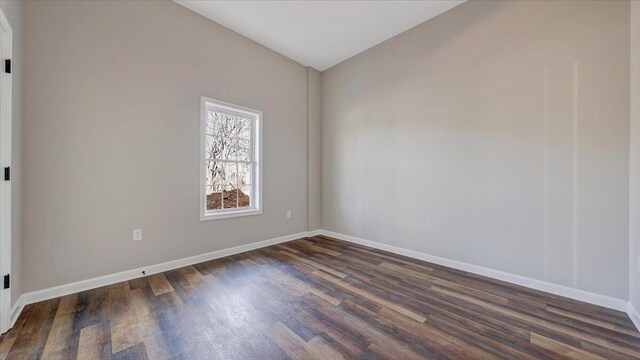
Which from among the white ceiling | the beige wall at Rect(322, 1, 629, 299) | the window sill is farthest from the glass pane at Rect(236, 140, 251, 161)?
the beige wall at Rect(322, 1, 629, 299)

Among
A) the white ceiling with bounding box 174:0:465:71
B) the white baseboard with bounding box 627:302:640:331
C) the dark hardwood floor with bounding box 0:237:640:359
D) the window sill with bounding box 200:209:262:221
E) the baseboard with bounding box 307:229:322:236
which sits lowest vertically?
the dark hardwood floor with bounding box 0:237:640:359

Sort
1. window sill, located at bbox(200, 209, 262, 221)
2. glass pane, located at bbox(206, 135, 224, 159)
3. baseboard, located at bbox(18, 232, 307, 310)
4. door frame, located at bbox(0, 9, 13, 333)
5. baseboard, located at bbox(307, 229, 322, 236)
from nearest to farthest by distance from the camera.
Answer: door frame, located at bbox(0, 9, 13, 333) → baseboard, located at bbox(18, 232, 307, 310) → window sill, located at bbox(200, 209, 262, 221) → glass pane, located at bbox(206, 135, 224, 159) → baseboard, located at bbox(307, 229, 322, 236)

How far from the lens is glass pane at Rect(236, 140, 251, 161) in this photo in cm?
376

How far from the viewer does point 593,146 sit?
7.08 feet

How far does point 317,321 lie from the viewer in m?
1.89

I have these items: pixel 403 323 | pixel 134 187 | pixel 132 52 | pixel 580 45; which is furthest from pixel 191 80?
pixel 580 45

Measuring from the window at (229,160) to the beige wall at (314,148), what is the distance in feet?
3.43

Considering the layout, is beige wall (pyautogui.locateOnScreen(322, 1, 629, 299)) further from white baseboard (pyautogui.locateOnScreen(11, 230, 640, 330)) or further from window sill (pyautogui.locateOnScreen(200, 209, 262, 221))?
window sill (pyautogui.locateOnScreen(200, 209, 262, 221))

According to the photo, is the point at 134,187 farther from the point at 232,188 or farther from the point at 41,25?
the point at 41,25

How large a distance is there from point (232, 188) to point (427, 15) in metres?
3.51

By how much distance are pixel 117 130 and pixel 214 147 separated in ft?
3.61

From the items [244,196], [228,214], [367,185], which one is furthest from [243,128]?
[367,185]

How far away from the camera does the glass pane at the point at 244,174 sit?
149 inches

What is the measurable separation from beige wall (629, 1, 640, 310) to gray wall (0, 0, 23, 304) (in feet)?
15.4
